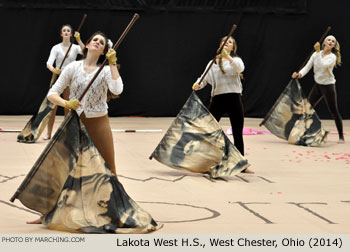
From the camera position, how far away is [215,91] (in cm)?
750

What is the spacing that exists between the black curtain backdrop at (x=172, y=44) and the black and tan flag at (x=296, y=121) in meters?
3.87

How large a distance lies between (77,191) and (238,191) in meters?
2.09

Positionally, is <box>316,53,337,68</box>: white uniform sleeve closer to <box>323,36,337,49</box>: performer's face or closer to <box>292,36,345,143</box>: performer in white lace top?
<box>292,36,345,143</box>: performer in white lace top

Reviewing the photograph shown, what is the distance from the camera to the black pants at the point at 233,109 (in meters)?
7.43

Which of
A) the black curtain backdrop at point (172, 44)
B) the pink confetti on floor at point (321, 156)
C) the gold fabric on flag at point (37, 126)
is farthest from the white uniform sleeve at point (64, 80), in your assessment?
the black curtain backdrop at point (172, 44)

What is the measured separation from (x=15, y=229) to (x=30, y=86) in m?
9.30

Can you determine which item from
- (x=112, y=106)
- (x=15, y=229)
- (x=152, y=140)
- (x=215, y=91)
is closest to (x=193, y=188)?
(x=215, y=91)

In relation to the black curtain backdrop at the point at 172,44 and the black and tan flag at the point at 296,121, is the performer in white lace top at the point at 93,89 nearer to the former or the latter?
the black and tan flag at the point at 296,121

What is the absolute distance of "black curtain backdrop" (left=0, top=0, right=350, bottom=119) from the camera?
1358 centimetres

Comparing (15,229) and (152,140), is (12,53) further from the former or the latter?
(15,229)

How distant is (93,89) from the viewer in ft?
16.7

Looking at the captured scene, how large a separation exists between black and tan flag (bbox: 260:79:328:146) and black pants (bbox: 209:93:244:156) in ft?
8.45

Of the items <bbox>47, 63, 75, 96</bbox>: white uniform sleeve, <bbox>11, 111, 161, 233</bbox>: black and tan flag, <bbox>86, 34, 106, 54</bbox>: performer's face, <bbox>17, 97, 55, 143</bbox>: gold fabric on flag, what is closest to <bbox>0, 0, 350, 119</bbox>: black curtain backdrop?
<bbox>17, 97, 55, 143</bbox>: gold fabric on flag

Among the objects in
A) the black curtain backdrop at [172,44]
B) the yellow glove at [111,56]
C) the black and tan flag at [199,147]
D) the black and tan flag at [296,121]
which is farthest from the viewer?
the black curtain backdrop at [172,44]
